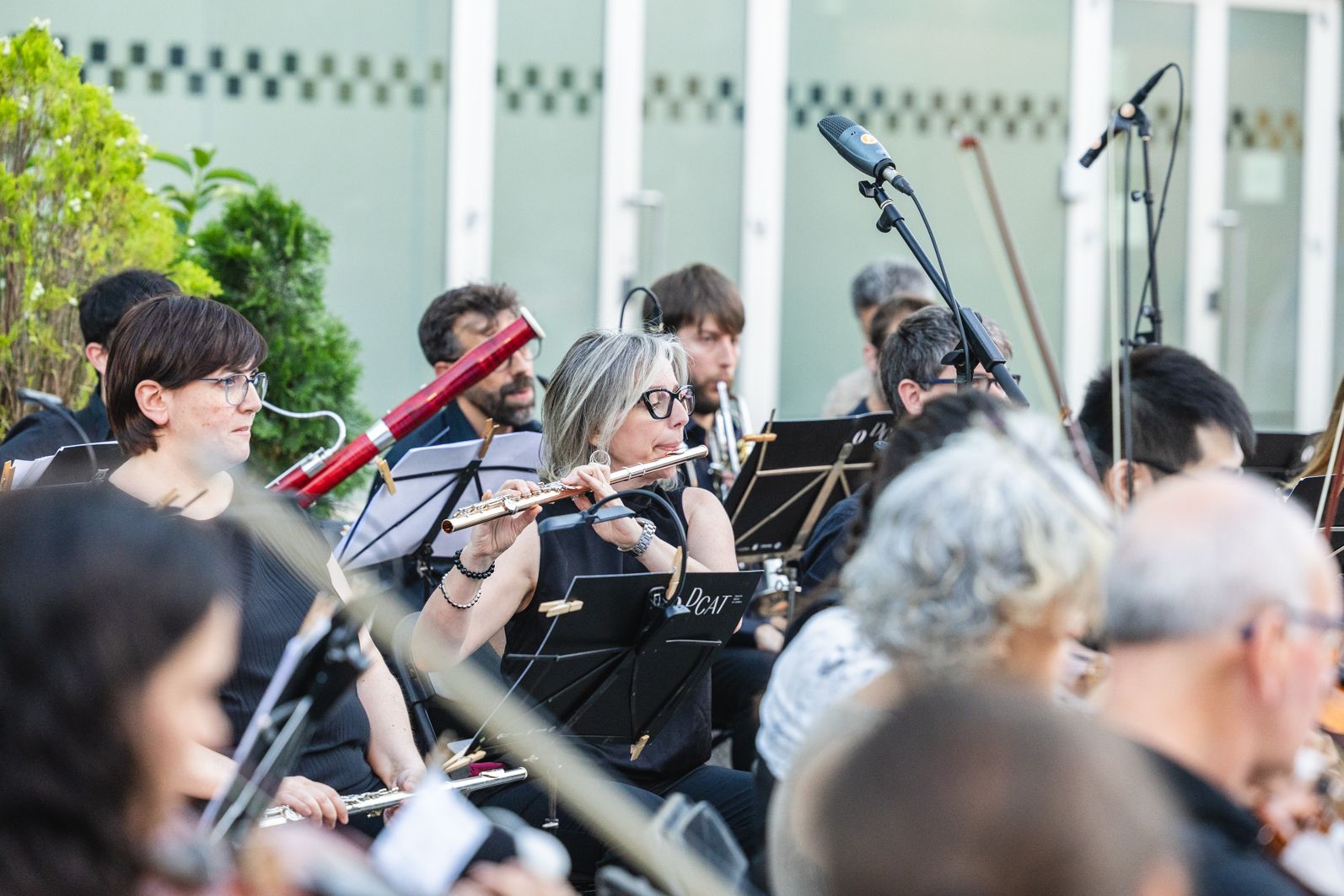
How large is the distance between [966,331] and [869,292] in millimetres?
2825

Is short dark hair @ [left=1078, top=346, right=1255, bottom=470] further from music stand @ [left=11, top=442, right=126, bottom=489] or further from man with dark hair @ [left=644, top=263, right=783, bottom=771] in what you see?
music stand @ [left=11, top=442, right=126, bottom=489]

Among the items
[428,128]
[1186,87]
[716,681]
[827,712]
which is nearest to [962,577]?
[827,712]

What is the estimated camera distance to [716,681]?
4871 mm

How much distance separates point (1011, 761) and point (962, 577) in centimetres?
62

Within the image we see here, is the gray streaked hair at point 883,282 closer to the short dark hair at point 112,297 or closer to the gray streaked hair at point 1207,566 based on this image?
the short dark hair at point 112,297

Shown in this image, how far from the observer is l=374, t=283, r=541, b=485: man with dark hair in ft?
16.6

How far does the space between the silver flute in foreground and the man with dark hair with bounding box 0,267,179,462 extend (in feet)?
5.13

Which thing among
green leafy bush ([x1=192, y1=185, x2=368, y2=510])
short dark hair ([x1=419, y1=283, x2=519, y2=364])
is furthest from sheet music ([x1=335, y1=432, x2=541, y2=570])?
green leafy bush ([x1=192, y1=185, x2=368, y2=510])

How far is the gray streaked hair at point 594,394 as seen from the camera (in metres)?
3.78

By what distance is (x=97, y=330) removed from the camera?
4.25m

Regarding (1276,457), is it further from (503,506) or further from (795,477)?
(503,506)

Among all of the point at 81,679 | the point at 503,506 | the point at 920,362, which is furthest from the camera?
the point at 920,362

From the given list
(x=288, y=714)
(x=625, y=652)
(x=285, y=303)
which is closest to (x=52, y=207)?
(x=285, y=303)

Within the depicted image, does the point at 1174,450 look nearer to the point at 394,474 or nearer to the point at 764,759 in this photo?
the point at 764,759
